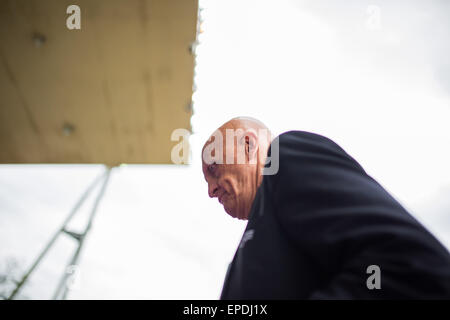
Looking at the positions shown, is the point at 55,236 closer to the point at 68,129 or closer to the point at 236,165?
the point at 68,129

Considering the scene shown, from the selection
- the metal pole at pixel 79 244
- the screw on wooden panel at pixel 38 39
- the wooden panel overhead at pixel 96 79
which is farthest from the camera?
the metal pole at pixel 79 244

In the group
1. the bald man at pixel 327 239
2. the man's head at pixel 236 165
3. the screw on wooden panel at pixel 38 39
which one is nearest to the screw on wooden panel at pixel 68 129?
the screw on wooden panel at pixel 38 39

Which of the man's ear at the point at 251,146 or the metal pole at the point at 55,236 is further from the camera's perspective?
the metal pole at the point at 55,236

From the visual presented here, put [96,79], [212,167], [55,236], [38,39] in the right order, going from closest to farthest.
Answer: [212,167] < [38,39] < [96,79] < [55,236]

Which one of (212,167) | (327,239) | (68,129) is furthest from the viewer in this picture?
(68,129)

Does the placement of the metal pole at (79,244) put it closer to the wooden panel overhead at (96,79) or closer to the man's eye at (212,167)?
the wooden panel overhead at (96,79)

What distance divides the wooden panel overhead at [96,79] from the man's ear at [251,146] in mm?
1384

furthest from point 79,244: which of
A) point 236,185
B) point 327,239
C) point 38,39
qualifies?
point 327,239

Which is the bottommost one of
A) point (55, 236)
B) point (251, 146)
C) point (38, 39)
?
point (55, 236)

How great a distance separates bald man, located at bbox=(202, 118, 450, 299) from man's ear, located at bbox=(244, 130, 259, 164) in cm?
25

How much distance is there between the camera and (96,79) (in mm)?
2525

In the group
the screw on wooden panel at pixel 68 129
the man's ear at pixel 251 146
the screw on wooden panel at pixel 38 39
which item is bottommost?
the screw on wooden panel at pixel 68 129

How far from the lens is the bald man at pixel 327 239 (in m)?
0.52

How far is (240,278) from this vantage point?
0.70 m
